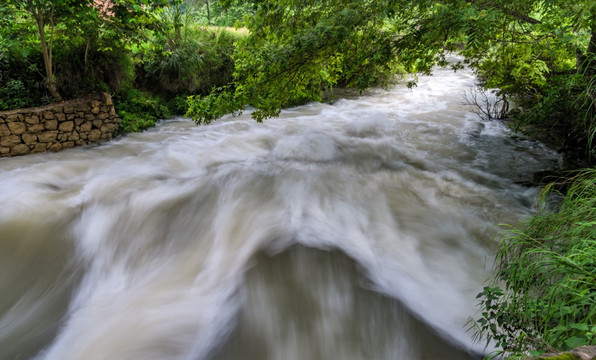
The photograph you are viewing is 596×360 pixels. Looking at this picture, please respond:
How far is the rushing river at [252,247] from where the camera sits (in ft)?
8.54

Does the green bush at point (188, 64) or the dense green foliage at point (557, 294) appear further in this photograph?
the green bush at point (188, 64)

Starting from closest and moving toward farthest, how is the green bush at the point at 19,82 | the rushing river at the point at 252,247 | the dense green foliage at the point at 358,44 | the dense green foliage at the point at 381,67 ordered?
the dense green foliage at the point at 381,67 → the rushing river at the point at 252,247 → the dense green foliage at the point at 358,44 → the green bush at the point at 19,82

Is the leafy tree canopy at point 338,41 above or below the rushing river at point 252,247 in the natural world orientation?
above

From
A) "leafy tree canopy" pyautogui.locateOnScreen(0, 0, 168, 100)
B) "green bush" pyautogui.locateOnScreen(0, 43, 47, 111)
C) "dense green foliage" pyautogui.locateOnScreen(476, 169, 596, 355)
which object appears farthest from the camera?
"green bush" pyautogui.locateOnScreen(0, 43, 47, 111)

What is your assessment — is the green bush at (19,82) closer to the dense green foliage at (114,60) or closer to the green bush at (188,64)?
the dense green foliage at (114,60)

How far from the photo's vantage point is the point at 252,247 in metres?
3.56

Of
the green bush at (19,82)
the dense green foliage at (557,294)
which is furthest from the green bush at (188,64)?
the dense green foliage at (557,294)

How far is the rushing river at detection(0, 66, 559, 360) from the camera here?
2.60 metres

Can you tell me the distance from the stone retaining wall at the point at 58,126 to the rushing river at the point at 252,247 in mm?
290

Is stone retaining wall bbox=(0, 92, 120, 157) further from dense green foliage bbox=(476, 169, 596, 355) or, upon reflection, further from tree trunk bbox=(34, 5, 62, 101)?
dense green foliage bbox=(476, 169, 596, 355)

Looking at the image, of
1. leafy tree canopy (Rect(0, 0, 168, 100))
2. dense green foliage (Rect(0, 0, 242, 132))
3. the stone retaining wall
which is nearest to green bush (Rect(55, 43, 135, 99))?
dense green foliage (Rect(0, 0, 242, 132))

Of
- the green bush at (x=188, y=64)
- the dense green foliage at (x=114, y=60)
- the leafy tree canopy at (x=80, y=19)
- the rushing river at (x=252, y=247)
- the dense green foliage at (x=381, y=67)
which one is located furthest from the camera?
the green bush at (x=188, y=64)

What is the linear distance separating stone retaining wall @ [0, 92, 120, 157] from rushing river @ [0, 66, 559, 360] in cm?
29

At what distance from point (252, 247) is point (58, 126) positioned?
520 cm
